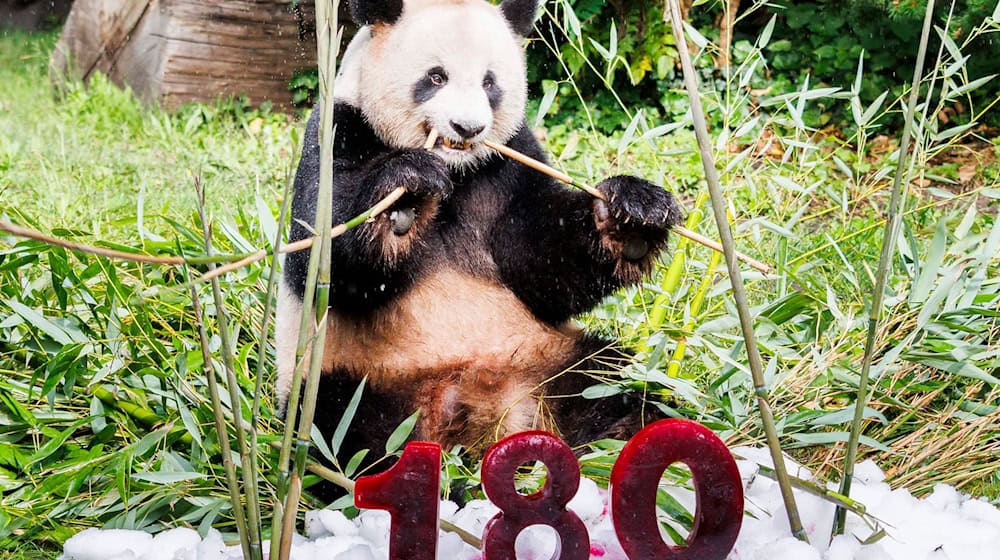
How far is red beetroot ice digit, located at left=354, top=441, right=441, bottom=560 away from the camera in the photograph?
1393mm

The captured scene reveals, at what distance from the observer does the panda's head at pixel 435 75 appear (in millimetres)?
2014

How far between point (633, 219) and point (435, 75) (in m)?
0.50

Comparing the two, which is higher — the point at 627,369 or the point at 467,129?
the point at 467,129

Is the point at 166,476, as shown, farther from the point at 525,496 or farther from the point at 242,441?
the point at 525,496

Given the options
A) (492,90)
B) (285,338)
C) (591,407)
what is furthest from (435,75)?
(591,407)

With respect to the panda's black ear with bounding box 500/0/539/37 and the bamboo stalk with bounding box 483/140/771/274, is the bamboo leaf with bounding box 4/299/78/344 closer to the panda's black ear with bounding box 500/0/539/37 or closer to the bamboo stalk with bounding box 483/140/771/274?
the bamboo stalk with bounding box 483/140/771/274

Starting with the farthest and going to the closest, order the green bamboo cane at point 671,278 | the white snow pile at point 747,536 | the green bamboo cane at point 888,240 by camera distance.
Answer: the green bamboo cane at point 671,278, the white snow pile at point 747,536, the green bamboo cane at point 888,240

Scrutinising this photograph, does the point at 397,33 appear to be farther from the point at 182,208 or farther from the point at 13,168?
the point at 13,168

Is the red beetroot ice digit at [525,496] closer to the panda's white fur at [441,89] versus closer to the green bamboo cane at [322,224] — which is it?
the green bamboo cane at [322,224]

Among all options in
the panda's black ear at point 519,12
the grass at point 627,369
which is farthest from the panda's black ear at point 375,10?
the grass at point 627,369

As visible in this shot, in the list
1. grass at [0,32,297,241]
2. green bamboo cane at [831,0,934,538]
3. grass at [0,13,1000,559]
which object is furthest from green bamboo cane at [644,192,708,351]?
grass at [0,32,297,241]

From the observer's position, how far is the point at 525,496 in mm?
1414

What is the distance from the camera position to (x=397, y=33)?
2074mm

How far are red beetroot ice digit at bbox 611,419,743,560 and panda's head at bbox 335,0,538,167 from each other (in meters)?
0.82
